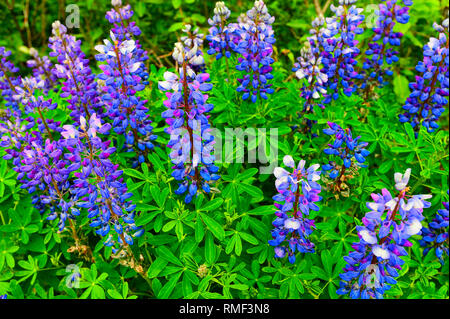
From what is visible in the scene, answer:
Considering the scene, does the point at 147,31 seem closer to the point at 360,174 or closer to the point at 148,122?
the point at 148,122

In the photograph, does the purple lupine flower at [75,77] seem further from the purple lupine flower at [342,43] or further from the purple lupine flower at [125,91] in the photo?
the purple lupine flower at [342,43]

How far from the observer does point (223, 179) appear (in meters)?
2.64

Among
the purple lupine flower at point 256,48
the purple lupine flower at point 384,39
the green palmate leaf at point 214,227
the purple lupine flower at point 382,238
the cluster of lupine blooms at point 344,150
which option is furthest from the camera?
the purple lupine flower at point 384,39

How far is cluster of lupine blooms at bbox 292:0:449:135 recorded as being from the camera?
2.84 metres

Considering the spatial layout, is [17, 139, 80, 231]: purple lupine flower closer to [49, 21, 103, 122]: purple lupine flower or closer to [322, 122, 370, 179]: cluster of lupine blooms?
[49, 21, 103, 122]: purple lupine flower

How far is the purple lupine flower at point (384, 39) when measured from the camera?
Result: 122 inches

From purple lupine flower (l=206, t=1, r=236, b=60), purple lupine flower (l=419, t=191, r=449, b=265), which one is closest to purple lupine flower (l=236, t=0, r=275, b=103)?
purple lupine flower (l=206, t=1, r=236, b=60)

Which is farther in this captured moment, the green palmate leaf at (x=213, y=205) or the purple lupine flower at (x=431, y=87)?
the purple lupine flower at (x=431, y=87)

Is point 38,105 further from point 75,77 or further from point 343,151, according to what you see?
point 343,151

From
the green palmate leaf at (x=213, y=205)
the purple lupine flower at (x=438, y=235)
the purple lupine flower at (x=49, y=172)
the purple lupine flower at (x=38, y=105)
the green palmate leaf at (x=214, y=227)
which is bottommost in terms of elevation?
the purple lupine flower at (x=438, y=235)

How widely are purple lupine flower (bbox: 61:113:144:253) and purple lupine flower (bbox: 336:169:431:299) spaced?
1333mm

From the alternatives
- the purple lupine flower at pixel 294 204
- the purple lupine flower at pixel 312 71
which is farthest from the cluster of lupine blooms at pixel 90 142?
the purple lupine flower at pixel 312 71

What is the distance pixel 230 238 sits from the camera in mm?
2461
